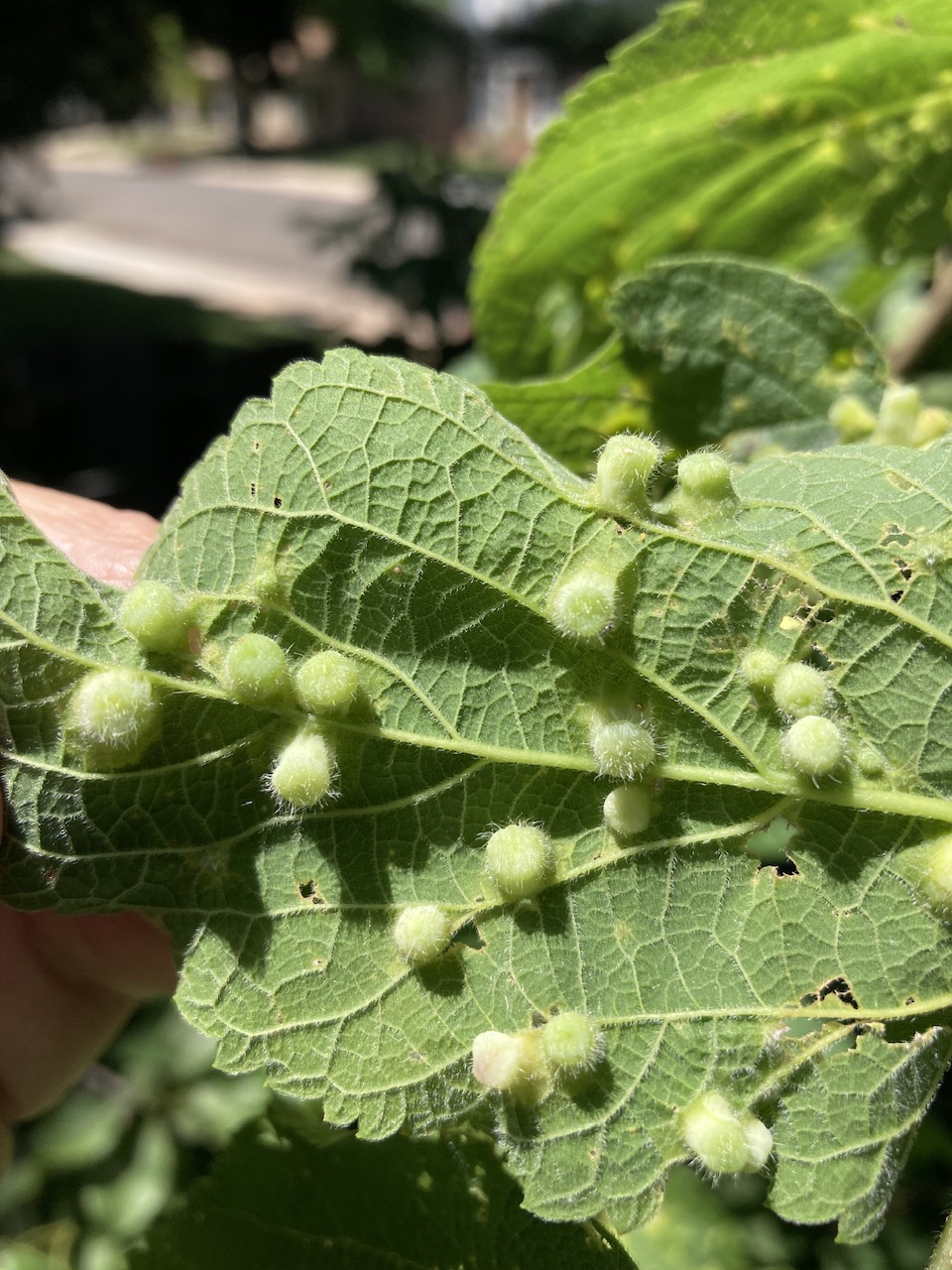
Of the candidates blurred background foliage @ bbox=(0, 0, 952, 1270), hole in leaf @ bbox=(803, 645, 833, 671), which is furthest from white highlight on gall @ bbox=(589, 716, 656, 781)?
blurred background foliage @ bbox=(0, 0, 952, 1270)

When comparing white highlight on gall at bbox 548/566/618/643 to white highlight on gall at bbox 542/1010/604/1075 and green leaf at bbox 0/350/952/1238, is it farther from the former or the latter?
white highlight on gall at bbox 542/1010/604/1075

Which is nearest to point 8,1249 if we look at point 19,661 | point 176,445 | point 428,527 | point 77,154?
point 19,661

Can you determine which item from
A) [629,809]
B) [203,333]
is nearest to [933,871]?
[629,809]

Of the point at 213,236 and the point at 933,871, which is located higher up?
the point at 933,871

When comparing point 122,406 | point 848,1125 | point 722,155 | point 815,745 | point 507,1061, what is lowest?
point 122,406

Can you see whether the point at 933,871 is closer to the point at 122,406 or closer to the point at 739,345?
the point at 739,345
